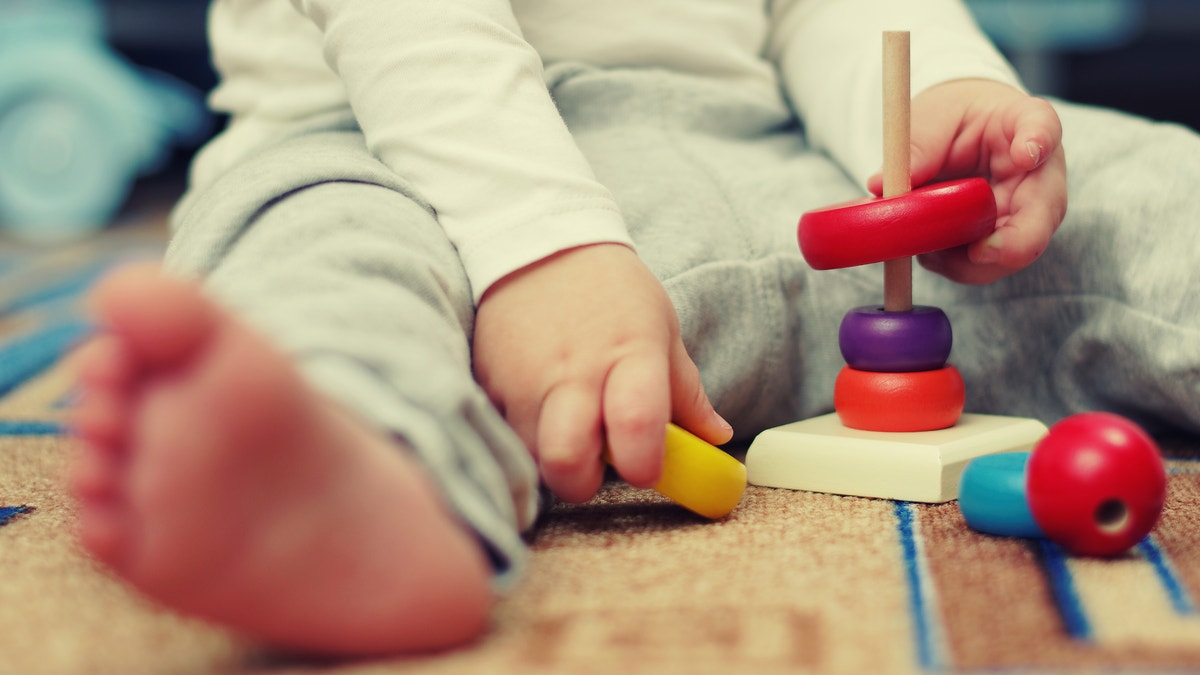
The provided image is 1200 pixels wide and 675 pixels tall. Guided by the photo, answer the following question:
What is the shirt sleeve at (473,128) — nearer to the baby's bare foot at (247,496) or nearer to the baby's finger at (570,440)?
the baby's finger at (570,440)

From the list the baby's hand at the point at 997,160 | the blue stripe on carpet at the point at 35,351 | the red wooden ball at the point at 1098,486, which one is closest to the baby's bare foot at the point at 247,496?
the red wooden ball at the point at 1098,486

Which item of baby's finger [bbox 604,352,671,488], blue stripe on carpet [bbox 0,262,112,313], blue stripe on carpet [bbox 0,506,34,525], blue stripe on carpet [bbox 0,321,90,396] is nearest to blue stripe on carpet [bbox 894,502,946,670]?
baby's finger [bbox 604,352,671,488]

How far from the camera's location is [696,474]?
49 centimetres

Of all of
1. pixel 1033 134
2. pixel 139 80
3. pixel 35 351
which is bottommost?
pixel 139 80

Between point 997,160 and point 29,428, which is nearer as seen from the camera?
point 997,160

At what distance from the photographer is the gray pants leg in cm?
39

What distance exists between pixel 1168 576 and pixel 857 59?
1.43 ft

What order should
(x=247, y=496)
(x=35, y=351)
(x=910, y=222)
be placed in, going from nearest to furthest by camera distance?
(x=247, y=496) → (x=910, y=222) → (x=35, y=351)

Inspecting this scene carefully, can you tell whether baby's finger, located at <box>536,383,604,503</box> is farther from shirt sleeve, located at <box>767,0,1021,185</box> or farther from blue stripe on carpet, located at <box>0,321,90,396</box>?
blue stripe on carpet, located at <box>0,321,90,396</box>

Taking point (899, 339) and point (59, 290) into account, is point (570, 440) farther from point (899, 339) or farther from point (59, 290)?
point (59, 290)

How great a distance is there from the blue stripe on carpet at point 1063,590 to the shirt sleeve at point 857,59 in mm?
312

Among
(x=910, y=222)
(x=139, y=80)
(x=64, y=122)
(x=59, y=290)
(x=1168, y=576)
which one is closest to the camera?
(x=1168, y=576)

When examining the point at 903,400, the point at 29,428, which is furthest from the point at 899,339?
the point at 29,428

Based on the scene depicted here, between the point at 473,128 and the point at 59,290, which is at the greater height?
the point at 473,128
